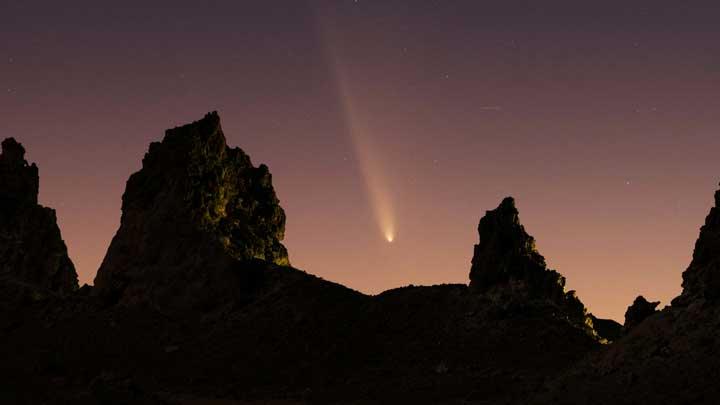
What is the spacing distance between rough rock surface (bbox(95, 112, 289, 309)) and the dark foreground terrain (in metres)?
0.15

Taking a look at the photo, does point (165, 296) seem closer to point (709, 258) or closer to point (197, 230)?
point (197, 230)

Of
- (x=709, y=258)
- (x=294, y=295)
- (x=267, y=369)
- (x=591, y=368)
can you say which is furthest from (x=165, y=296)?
(x=709, y=258)

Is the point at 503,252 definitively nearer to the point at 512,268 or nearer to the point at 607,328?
the point at 512,268

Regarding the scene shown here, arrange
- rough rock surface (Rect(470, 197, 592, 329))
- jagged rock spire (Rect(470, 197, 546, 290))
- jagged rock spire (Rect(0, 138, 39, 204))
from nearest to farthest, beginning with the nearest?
rough rock surface (Rect(470, 197, 592, 329))
jagged rock spire (Rect(470, 197, 546, 290))
jagged rock spire (Rect(0, 138, 39, 204))

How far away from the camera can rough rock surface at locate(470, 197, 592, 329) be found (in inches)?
2231

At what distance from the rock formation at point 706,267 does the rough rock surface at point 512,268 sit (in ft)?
→ 64.8

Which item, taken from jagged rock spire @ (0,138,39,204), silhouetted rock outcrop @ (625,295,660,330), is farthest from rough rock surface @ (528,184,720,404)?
jagged rock spire @ (0,138,39,204)

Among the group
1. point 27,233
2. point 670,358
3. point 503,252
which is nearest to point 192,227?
point 27,233

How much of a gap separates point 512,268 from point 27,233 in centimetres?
5397

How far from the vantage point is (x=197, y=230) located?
6544 cm

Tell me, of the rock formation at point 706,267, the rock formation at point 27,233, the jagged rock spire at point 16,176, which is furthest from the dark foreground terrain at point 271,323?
the jagged rock spire at point 16,176

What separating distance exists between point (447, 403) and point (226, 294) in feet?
92.2

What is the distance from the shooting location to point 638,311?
4488cm

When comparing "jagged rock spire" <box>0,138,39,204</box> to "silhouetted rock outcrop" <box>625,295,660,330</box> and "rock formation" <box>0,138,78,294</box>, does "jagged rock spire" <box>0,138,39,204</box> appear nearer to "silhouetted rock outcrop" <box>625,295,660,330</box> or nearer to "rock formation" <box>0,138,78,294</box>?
"rock formation" <box>0,138,78,294</box>
